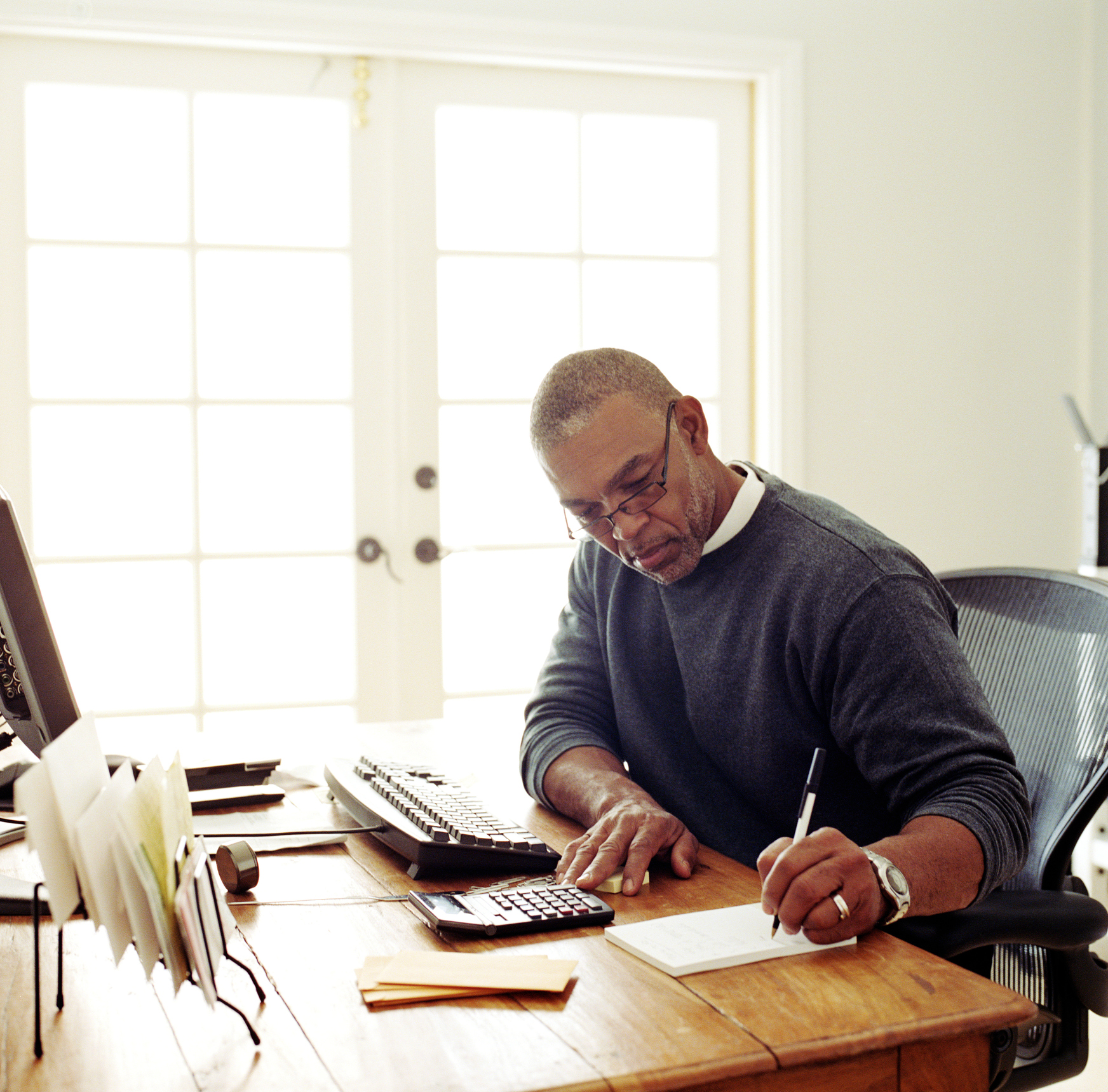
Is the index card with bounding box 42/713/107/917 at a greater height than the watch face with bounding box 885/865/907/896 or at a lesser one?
greater

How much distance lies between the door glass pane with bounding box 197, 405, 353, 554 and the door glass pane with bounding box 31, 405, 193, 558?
0.06m

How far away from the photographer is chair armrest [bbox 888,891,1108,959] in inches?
45.2

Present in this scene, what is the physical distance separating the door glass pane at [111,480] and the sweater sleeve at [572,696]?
1.26 m

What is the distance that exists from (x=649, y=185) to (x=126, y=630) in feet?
5.41

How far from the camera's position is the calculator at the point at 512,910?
0.99m

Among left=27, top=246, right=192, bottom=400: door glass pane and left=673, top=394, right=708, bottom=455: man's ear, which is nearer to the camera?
left=673, top=394, right=708, bottom=455: man's ear

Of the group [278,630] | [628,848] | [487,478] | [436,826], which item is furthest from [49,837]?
[487,478]

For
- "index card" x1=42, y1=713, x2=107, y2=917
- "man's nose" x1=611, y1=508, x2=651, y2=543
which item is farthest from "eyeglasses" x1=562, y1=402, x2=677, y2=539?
"index card" x1=42, y1=713, x2=107, y2=917

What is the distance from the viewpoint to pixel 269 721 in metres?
2.69

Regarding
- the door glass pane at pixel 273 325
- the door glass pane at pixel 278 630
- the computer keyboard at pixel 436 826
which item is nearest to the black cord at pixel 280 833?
the computer keyboard at pixel 436 826

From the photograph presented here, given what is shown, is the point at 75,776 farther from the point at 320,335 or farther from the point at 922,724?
the point at 320,335

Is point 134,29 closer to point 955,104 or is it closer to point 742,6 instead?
point 742,6

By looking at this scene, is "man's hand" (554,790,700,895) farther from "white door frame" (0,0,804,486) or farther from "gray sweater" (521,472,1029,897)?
"white door frame" (0,0,804,486)

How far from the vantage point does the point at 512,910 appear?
3.38ft
